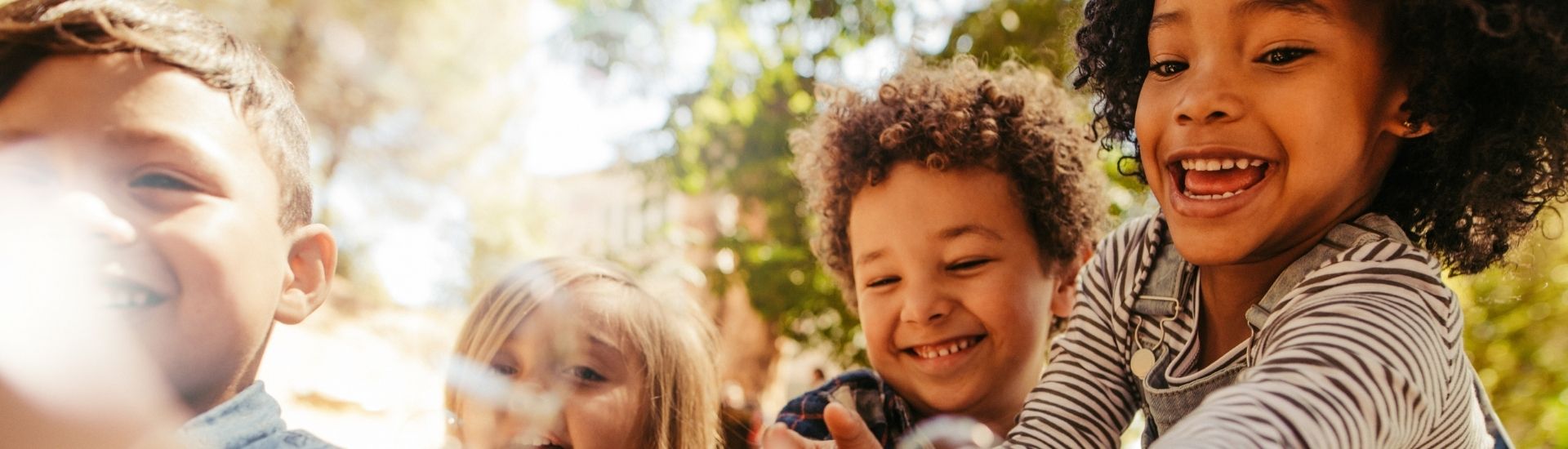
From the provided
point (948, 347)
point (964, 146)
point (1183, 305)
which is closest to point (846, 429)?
point (1183, 305)

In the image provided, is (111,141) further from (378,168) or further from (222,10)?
(378,168)

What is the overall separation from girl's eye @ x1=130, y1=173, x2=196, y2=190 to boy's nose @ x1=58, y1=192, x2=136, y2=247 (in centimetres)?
5

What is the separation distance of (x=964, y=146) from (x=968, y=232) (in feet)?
0.71

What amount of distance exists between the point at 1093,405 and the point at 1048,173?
828 millimetres

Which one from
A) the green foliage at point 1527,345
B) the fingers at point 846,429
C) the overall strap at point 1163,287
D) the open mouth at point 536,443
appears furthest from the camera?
the green foliage at point 1527,345

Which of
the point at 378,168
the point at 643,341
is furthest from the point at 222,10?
the point at 643,341

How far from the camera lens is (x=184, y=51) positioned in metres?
1.47

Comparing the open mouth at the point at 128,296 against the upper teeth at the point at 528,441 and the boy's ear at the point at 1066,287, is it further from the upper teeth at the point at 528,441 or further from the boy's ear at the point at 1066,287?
the boy's ear at the point at 1066,287

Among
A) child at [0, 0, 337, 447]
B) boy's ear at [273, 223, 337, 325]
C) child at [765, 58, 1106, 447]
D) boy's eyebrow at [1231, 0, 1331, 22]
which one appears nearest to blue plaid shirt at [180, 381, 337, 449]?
child at [0, 0, 337, 447]

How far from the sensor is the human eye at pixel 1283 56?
1.37 metres

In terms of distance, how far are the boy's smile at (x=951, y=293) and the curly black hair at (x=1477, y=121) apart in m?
0.59

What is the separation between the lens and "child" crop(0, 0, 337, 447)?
132 cm

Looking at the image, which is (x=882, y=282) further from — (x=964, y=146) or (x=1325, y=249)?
(x=1325, y=249)

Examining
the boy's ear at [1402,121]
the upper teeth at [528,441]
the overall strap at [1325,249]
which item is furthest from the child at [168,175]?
the boy's ear at [1402,121]
